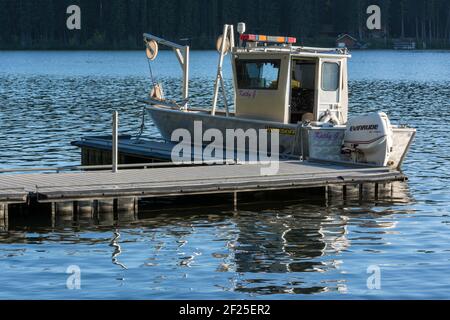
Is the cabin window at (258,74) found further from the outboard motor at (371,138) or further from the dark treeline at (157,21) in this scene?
the dark treeline at (157,21)

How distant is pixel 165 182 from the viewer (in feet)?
78.7

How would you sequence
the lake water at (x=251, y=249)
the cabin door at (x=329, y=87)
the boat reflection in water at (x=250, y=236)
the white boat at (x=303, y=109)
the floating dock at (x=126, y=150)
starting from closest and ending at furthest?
the lake water at (x=251, y=249)
the boat reflection in water at (x=250, y=236)
the white boat at (x=303, y=109)
the floating dock at (x=126, y=150)
the cabin door at (x=329, y=87)

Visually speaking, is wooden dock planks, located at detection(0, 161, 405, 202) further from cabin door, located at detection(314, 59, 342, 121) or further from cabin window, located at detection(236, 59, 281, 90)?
cabin window, located at detection(236, 59, 281, 90)

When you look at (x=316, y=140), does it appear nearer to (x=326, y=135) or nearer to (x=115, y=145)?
(x=326, y=135)

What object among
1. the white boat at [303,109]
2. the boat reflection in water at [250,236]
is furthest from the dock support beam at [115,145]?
the white boat at [303,109]

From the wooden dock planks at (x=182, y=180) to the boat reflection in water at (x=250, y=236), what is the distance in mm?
606

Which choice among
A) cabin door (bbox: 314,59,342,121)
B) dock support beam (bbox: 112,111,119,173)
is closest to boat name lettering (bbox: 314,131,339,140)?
cabin door (bbox: 314,59,342,121)

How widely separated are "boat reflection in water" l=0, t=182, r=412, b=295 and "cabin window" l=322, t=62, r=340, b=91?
12.6 feet

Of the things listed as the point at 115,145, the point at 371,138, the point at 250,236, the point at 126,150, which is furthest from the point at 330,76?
the point at 250,236

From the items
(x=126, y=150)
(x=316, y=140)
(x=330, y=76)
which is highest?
(x=330, y=76)

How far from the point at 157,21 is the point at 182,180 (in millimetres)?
155289

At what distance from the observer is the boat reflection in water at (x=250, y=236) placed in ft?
61.8

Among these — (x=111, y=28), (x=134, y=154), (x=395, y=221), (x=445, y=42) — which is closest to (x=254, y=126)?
(x=134, y=154)
